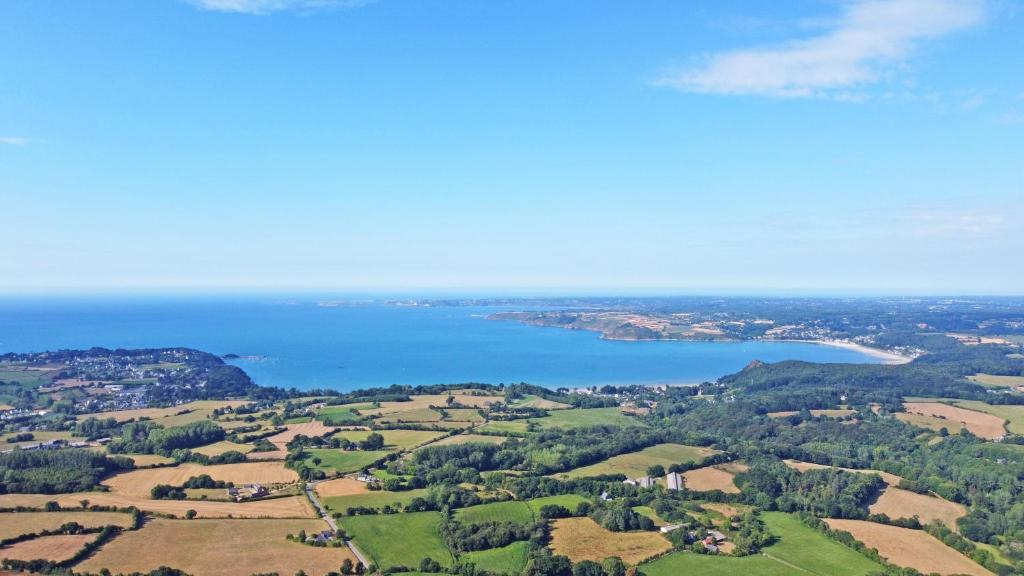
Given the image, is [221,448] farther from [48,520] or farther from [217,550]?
[217,550]

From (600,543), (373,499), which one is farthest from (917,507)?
(373,499)

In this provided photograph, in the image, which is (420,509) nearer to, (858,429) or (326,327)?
(858,429)

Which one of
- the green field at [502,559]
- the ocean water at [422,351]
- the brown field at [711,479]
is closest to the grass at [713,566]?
the green field at [502,559]

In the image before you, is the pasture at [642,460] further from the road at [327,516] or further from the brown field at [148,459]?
the brown field at [148,459]

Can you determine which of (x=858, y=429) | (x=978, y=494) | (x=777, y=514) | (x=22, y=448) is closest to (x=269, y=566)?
(x=777, y=514)

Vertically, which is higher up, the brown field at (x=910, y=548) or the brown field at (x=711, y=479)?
the brown field at (x=910, y=548)

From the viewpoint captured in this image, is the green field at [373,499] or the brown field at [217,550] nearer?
the brown field at [217,550]
